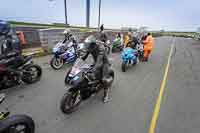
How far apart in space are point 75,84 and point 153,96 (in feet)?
8.05

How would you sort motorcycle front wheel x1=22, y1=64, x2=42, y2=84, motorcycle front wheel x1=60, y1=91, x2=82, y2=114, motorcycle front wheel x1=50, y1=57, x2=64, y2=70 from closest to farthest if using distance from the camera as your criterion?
motorcycle front wheel x1=60, y1=91, x2=82, y2=114, motorcycle front wheel x1=22, y1=64, x2=42, y2=84, motorcycle front wheel x1=50, y1=57, x2=64, y2=70

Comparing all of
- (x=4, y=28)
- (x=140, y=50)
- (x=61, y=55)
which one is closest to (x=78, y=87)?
(x=61, y=55)

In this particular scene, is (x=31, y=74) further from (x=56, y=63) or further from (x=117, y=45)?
Result: (x=117, y=45)

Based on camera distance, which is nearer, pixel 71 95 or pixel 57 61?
pixel 71 95

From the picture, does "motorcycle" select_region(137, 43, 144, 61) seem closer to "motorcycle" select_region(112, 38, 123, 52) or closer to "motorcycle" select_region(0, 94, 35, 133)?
"motorcycle" select_region(112, 38, 123, 52)

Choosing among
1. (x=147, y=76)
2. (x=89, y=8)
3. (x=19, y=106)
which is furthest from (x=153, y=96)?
(x=89, y=8)

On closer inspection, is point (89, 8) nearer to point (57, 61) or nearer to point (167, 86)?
point (57, 61)

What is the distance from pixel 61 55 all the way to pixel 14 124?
463 centimetres

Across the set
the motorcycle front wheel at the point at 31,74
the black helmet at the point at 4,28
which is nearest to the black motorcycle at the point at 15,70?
the motorcycle front wheel at the point at 31,74

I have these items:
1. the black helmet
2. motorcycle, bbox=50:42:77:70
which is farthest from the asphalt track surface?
the black helmet

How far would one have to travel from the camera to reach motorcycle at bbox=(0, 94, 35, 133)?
6.80 feet

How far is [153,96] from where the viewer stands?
436 cm

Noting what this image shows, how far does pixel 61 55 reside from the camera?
21.5 ft

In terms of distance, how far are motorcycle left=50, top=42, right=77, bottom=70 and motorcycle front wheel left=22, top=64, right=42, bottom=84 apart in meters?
1.37
